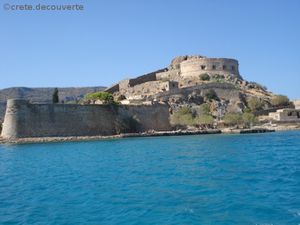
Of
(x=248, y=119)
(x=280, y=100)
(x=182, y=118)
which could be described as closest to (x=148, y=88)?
(x=182, y=118)

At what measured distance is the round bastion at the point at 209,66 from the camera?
2367 inches

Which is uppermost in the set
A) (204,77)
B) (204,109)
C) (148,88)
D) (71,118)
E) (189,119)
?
(204,77)

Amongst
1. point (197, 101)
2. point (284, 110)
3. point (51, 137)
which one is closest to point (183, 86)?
point (197, 101)

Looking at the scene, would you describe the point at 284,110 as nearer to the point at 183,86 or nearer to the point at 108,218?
the point at 183,86

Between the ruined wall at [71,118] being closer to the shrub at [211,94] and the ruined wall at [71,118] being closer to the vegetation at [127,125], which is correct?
the vegetation at [127,125]

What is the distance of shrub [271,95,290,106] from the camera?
53.8m

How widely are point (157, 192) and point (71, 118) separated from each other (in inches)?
1120

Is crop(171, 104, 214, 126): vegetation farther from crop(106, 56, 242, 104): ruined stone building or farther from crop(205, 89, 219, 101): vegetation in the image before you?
crop(106, 56, 242, 104): ruined stone building

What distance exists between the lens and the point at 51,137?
37.2m

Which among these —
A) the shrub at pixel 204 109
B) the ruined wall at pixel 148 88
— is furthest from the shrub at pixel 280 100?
the ruined wall at pixel 148 88

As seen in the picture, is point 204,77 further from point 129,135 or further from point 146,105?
point 129,135

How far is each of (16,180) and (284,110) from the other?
38.5 metres

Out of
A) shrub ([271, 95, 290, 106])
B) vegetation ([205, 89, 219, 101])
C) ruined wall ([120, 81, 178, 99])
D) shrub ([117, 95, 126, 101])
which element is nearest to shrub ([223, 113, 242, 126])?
vegetation ([205, 89, 219, 101])

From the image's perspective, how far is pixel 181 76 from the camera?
6125cm
